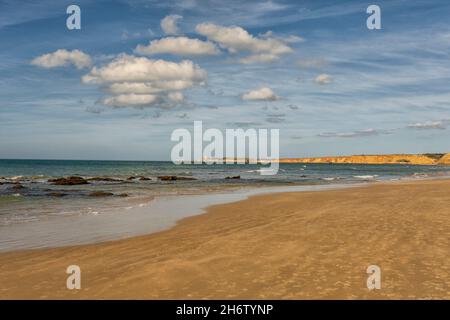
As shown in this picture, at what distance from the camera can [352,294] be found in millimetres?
7777

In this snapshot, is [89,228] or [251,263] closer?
[251,263]

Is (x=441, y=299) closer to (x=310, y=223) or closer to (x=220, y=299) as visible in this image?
(x=220, y=299)

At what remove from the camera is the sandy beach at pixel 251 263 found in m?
8.01

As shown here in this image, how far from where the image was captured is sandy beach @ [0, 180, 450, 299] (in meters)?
8.01

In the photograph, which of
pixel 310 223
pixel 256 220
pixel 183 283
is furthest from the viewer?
pixel 256 220

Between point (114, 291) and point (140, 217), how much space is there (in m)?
11.5

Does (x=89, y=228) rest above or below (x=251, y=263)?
below

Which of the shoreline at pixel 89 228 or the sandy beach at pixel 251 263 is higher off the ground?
the sandy beach at pixel 251 263

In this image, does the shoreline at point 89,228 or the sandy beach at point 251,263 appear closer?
the sandy beach at point 251,263

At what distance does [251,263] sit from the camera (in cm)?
1013

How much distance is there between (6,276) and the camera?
9266mm
